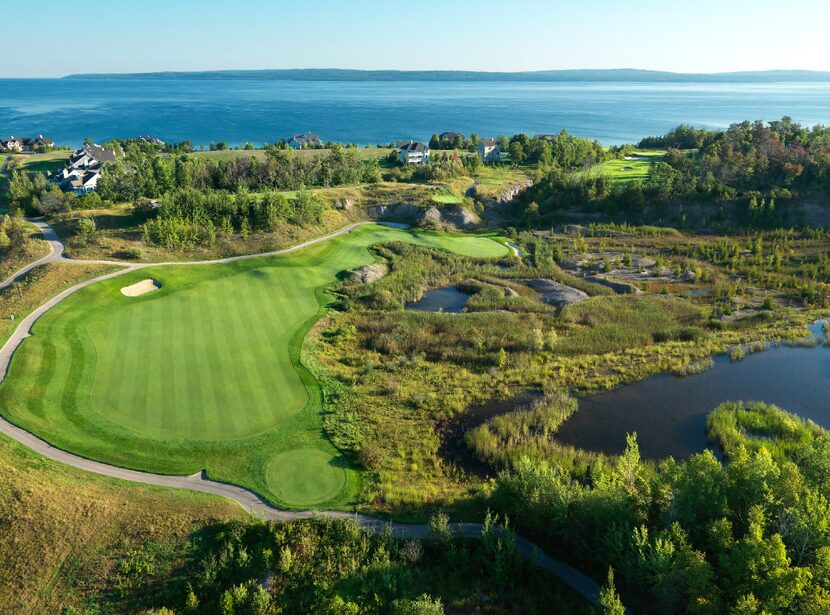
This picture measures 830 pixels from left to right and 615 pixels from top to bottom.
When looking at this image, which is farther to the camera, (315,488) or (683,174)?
(683,174)

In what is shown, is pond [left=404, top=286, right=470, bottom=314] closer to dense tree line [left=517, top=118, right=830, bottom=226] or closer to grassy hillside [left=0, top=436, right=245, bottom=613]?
grassy hillside [left=0, top=436, right=245, bottom=613]

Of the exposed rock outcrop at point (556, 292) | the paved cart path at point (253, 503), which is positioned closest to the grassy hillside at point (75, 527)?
the paved cart path at point (253, 503)

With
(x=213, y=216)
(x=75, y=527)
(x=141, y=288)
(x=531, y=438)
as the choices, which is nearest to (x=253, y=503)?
(x=75, y=527)

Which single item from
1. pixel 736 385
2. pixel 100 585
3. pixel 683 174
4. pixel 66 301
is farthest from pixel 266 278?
pixel 683 174

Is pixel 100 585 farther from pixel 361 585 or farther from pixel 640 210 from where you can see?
pixel 640 210

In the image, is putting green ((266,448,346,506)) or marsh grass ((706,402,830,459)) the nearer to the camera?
putting green ((266,448,346,506))

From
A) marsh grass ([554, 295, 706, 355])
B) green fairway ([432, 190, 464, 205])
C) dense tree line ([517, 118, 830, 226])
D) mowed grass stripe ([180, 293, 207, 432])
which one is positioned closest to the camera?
mowed grass stripe ([180, 293, 207, 432])

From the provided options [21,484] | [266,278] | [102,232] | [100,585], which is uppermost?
[102,232]

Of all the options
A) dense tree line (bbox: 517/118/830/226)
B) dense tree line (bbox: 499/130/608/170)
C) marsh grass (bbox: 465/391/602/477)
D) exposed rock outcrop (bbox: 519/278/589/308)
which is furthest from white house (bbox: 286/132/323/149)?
marsh grass (bbox: 465/391/602/477)
